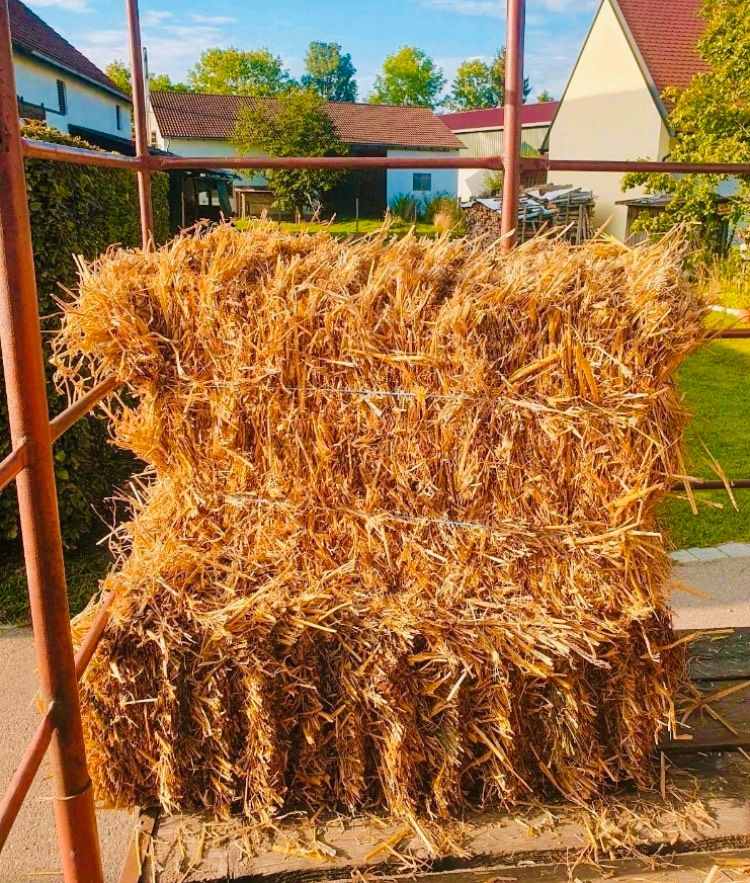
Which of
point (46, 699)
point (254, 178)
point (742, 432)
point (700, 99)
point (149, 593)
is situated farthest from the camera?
point (254, 178)

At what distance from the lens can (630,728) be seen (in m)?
1.75

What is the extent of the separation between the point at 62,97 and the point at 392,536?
2216cm

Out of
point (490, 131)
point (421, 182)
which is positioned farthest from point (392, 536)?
point (490, 131)

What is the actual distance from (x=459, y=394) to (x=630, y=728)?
0.83 meters

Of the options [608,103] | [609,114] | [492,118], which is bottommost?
[609,114]

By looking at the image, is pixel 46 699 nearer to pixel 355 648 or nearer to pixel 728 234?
pixel 355 648

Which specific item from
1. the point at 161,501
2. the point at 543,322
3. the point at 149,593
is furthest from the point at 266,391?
the point at 543,322

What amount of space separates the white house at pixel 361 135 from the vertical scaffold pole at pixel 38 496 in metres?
31.0

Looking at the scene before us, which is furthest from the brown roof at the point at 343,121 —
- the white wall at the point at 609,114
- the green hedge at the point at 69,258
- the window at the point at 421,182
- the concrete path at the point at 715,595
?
the concrete path at the point at 715,595

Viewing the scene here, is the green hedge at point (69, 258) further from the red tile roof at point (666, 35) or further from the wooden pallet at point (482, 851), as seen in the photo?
the red tile roof at point (666, 35)

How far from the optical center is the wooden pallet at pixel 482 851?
1539 mm

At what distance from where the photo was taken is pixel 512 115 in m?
1.99

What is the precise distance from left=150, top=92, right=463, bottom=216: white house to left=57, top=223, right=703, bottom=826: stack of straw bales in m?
30.6

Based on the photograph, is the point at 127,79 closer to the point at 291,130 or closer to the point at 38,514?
the point at 291,130
